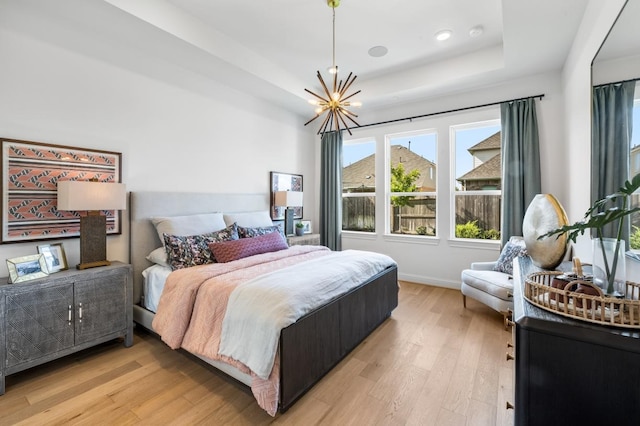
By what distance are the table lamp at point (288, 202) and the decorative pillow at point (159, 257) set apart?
1.89 metres

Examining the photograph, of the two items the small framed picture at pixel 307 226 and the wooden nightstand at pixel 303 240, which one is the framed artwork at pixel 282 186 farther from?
the wooden nightstand at pixel 303 240

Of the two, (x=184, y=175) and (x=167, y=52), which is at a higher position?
(x=167, y=52)

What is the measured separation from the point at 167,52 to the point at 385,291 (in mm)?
3435

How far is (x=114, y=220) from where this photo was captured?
9.40 ft

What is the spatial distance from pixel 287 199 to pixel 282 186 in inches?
19.6

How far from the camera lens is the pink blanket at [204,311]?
67.4 inches

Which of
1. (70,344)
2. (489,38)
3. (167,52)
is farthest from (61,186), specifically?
(489,38)

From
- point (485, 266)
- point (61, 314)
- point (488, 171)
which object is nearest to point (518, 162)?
point (488, 171)

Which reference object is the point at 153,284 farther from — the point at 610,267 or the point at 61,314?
the point at 610,267

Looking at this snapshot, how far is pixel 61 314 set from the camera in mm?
2188

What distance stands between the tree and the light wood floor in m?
2.40

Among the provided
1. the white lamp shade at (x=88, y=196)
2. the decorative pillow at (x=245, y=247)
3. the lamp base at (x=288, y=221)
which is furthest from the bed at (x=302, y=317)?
the lamp base at (x=288, y=221)

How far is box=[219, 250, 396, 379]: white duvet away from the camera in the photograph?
1.69 meters

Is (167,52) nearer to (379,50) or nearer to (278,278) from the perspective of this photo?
(379,50)
